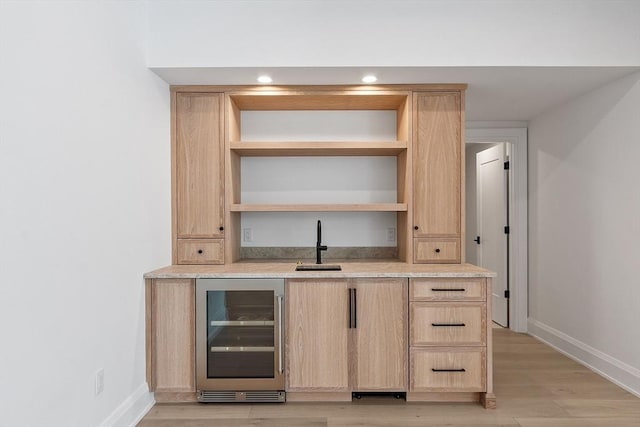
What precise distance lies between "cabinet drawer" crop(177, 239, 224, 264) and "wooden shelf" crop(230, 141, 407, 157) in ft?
2.29

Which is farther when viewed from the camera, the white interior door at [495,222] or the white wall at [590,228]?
the white interior door at [495,222]

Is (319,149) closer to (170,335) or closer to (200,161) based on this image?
(200,161)

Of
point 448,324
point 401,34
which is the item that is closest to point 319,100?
point 401,34

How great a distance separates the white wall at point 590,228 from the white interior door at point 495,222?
0.94 ft

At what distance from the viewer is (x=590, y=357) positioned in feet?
10.3

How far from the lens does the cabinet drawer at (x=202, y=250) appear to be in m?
2.89

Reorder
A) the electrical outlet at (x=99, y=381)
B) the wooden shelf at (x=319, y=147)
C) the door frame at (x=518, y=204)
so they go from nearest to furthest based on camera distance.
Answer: the electrical outlet at (x=99, y=381) < the wooden shelf at (x=319, y=147) < the door frame at (x=518, y=204)

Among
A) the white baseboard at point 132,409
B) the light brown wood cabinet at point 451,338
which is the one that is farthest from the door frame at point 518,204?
the white baseboard at point 132,409

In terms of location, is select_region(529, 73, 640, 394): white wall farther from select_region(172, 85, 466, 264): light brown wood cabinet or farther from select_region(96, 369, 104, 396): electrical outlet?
select_region(96, 369, 104, 396): electrical outlet

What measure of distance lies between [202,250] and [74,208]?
115 centimetres

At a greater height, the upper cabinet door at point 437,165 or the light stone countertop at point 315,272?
the upper cabinet door at point 437,165

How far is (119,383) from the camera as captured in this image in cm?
221

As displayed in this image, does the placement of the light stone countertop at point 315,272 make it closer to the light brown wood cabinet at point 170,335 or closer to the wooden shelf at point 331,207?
the light brown wood cabinet at point 170,335

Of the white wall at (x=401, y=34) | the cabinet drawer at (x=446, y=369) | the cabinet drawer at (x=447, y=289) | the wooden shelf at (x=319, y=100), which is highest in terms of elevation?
the white wall at (x=401, y=34)
